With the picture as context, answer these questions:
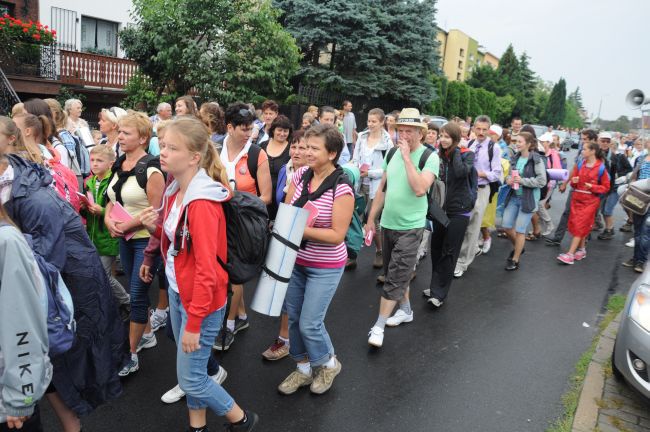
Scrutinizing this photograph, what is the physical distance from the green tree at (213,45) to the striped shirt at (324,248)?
981cm

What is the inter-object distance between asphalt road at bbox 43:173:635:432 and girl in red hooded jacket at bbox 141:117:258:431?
0.73 m

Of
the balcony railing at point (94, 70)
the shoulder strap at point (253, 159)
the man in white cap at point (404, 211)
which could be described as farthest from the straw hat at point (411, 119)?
the balcony railing at point (94, 70)

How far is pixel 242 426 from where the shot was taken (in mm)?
2941

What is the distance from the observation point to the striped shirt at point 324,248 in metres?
3.30

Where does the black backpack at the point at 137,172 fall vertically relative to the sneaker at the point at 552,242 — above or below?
above

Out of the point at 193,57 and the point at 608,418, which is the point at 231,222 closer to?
the point at 608,418

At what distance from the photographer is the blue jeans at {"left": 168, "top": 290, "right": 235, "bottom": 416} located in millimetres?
2648

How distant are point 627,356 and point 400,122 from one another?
262 centimetres

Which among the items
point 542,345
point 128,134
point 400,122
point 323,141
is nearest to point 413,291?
point 542,345

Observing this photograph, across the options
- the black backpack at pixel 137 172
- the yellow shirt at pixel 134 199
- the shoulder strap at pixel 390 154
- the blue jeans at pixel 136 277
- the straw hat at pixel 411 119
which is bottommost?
the blue jeans at pixel 136 277

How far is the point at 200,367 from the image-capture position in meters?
2.68

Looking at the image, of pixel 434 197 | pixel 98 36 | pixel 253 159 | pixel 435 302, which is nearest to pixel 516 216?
pixel 435 302

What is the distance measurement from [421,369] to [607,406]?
1424 millimetres

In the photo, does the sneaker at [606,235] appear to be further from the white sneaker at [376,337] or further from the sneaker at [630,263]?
the white sneaker at [376,337]
